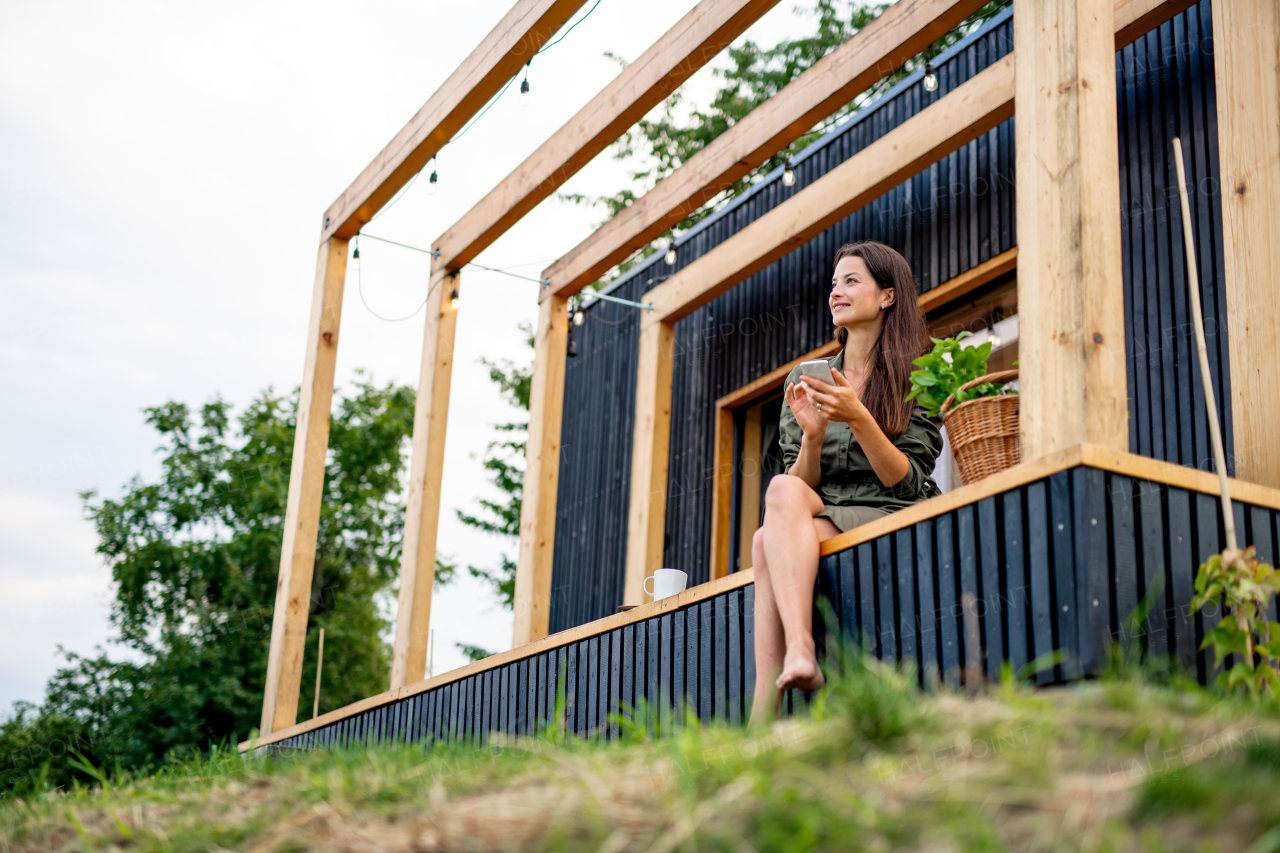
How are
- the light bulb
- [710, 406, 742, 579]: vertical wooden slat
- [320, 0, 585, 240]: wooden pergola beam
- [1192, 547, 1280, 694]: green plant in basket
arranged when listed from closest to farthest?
[1192, 547, 1280, 694]: green plant in basket → [320, 0, 585, 240]: wooden pergola beam → the light bulb → [710, 406, 742, 579]: vertical wooden slat

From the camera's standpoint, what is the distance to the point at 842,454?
295cm

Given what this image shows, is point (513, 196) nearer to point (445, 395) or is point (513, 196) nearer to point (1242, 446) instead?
point (445, 395)

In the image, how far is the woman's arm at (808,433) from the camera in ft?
9.01

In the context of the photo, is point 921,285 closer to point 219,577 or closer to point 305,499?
point 305,499

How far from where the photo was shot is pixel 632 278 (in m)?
7.35

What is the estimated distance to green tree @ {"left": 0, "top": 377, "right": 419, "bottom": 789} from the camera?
16.0m

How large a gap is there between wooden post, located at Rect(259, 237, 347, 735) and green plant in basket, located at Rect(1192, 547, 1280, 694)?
3.96 m

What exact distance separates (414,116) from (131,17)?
Answer: 1079 cm

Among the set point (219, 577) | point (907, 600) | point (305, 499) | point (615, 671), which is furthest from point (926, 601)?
point (219, 577)

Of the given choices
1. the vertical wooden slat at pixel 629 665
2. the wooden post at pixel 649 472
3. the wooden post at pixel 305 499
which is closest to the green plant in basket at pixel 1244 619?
the vertical wooden slat at pixel 629 665

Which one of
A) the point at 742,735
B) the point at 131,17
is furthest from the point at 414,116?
the point at 131,17

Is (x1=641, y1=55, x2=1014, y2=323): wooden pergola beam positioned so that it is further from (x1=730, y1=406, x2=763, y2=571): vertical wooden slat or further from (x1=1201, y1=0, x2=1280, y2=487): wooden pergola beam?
(x1=1201, y1=0, x2=1280, y2=487): wooden pergola beam

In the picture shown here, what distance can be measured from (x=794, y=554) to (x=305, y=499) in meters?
3.40

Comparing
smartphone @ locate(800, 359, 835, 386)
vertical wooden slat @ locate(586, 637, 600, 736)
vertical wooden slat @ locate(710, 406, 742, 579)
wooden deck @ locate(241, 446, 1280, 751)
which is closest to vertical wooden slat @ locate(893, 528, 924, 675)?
wooden deck @ locate(241, 446, 1280, 751)
